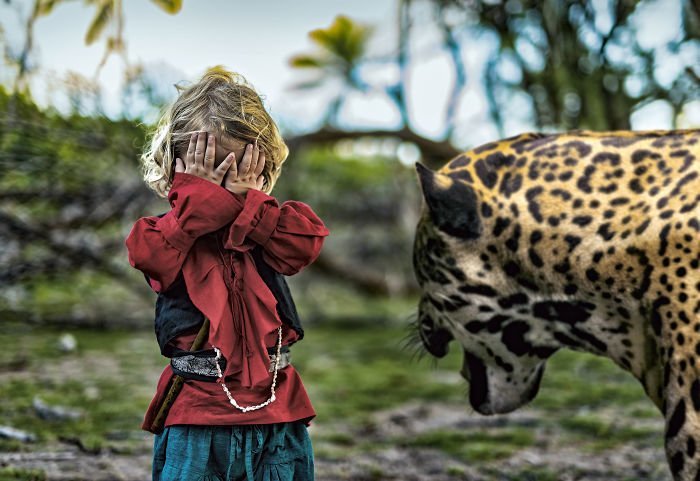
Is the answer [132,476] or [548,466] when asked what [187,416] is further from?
[548,466]

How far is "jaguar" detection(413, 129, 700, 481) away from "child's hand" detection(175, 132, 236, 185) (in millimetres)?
965

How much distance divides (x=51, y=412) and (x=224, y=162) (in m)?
3.06

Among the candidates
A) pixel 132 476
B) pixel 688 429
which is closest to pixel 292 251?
pixel 688 429

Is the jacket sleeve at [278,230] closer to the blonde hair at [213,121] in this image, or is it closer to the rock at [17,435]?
the blonde hair at [213,121]

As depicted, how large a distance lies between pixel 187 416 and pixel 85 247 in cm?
566

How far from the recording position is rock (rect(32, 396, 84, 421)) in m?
4.53

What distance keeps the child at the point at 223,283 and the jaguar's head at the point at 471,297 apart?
85 centimetres

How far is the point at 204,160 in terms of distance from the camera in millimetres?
2104

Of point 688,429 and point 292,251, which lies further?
point 688,429

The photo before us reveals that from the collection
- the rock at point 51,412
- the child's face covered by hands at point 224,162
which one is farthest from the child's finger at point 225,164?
the rock at point 51,412

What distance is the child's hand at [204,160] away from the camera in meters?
2.09

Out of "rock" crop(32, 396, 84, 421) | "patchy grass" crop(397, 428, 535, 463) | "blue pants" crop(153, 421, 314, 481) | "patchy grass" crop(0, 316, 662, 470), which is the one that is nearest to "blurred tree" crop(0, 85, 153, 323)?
"patchy grass" crop(0, 316, 662, 470)

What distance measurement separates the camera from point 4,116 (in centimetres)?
510

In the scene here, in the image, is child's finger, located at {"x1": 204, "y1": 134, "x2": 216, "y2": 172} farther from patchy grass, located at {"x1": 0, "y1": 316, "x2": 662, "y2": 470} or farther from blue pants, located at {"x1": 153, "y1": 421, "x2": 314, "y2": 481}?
patchy grass, located at {"x1": 0, "y1": 316, "x2": 662, "y2": 470}
